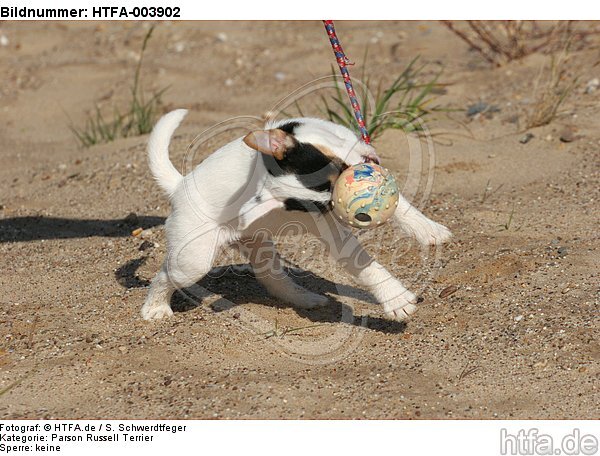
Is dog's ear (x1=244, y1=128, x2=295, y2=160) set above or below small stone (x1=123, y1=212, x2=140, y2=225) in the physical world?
above

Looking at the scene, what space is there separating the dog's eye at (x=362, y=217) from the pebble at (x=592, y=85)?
4.03 metres

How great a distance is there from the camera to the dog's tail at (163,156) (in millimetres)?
4578

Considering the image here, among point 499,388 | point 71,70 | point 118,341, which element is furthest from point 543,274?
point 71,70

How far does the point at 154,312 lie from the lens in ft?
15.3

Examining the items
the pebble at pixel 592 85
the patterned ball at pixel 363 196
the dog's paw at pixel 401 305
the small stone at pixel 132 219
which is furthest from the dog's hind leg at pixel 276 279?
the pebble at pixel 592 85

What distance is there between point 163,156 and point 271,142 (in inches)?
40.0

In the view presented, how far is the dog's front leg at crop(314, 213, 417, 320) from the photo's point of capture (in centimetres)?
413

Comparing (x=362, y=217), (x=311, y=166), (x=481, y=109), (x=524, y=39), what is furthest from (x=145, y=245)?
(x=524, y=39)

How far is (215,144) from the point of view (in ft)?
22.1

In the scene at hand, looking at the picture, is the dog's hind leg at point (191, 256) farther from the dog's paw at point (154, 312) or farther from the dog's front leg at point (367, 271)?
the dog's front leg at point (367, 271)

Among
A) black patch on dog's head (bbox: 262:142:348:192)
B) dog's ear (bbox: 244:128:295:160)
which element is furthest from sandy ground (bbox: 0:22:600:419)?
dog's ear (bbox: 244:128:295:160)

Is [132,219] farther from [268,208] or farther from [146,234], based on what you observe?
[268,208]

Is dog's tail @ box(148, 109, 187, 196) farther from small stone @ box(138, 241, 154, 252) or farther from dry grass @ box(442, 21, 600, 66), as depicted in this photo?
dry grass @ box(442, 21, 600, 66)
